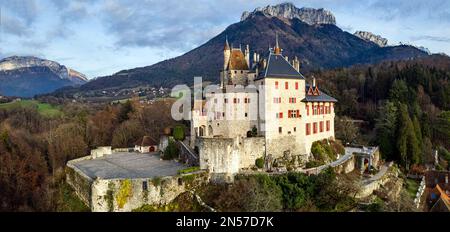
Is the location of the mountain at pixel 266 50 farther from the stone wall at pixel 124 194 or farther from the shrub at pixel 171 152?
the stone wall at pixel 124 194

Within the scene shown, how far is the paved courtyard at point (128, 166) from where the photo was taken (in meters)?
29.6

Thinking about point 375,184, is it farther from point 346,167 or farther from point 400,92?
point 400,92

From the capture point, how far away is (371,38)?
17188 centimetres

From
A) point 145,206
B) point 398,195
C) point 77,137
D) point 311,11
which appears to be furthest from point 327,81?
point 311,11

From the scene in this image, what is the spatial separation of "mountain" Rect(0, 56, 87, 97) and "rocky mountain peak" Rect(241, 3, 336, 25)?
87303mm

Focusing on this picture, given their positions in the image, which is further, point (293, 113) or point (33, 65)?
point (33, 65)

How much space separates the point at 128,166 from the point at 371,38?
6487 inches

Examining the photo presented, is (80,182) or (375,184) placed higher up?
(80,182)

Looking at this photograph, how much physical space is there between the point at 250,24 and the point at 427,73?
81.7 metres

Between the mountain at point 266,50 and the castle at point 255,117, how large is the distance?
66.9m

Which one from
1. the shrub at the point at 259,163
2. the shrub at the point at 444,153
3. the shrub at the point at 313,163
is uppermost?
the shrub at the point at 259,163

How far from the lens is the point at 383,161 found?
4197 centimetres

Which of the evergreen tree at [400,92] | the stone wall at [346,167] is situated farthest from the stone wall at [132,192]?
the evergreen tree at [400,92]

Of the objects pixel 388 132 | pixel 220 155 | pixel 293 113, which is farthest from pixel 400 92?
pixel 220 155
